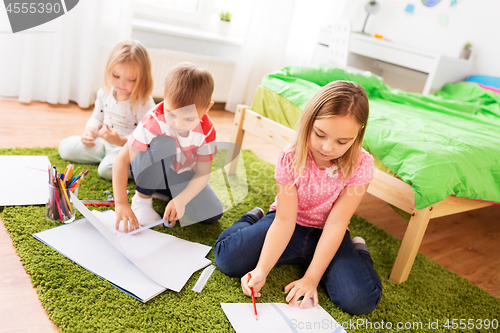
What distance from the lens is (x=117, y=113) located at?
148 cm

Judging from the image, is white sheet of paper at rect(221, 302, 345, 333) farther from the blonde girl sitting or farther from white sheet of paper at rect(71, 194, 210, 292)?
the blonde girl sitting

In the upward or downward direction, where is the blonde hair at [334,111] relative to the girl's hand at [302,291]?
upward

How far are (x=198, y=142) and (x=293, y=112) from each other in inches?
18.9

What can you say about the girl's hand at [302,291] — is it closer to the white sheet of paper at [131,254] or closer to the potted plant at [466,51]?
the white sheet of paper at [131,254]

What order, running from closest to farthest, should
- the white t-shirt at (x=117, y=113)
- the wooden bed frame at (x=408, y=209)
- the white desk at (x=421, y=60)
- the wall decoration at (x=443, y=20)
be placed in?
1. the wooden bed frame at (x=408, y=209)
2. the white t-shirt at (x=117, y=113)
3. the white desk at (x=421, y=60)
4. the wall decoration at (x=443, y=20)

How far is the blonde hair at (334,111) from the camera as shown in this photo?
0.91 m

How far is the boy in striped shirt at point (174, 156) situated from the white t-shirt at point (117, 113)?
334 millimetres

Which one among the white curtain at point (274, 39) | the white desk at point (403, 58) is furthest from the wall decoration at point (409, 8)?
the white curtain at point (274, 39)

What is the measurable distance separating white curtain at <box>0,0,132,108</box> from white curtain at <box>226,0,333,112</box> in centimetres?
83

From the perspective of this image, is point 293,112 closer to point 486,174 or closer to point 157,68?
point 486,174

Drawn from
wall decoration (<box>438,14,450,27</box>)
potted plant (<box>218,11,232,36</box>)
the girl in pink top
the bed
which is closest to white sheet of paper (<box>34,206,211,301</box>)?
the girl in pink top

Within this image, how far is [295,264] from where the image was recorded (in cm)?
117

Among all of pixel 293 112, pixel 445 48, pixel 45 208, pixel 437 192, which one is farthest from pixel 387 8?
pixel 45 208

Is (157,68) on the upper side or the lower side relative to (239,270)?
upper
